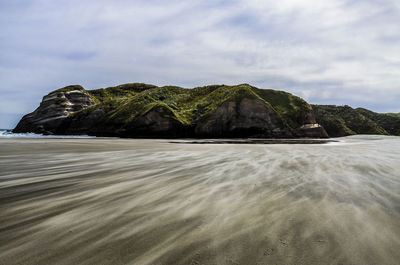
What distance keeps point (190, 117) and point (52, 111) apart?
162 feet

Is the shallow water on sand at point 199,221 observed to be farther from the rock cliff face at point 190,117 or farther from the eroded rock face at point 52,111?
the eroded rock face at point 52,111

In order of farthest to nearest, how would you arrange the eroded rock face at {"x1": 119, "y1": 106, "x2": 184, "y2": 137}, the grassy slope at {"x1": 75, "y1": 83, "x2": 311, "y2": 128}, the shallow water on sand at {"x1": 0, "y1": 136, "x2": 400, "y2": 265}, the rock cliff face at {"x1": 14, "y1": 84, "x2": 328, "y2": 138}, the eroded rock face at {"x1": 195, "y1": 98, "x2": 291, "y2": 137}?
1. the grassy slope at {"x1": 75, "y1": 83, "x2": 311, "y2": 128}
2. the rock cliff face at {"x1": 14, "y1": 84, "x2": 328, "y2": 138}
3. the eroded rock face at {"x1": 195, "y1": 98, "x2": 291, "y2": 137}
4. the eroded rock face at {"x1": 119, "y1": 106, "x2": 184, "y2": 137}
5. the shallow water on sand at {"x1": 0, "y1": 136, "x2": 400, "y2": 265}

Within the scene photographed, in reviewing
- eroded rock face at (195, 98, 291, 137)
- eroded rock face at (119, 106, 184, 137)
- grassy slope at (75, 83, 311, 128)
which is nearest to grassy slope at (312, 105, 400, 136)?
grassy slope at (75, 83, 311, 128)

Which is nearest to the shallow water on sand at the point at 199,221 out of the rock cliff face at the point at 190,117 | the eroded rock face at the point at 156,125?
the eroded rock face at the point at 156,125

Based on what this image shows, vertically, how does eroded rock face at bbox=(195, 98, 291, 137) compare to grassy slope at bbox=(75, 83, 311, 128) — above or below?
below

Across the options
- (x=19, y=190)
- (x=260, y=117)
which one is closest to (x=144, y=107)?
(x=260, y=117)

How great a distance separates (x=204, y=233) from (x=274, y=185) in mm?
2473

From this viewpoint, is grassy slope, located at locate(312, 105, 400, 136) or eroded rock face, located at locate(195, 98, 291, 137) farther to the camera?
grassy slope, located at locate(312, 105, 400, 136)

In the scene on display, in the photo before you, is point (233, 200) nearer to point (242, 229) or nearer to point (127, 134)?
point (242, 229)

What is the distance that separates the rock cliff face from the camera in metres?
43.6

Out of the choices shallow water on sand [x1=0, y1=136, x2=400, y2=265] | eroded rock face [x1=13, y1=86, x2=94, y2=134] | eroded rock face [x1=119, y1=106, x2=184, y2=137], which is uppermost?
eroded rock face [x1=13, y1=86, x2=94, y2=134]

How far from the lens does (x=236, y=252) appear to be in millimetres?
1679

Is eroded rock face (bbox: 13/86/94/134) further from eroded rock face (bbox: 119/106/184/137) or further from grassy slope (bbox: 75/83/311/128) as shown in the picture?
eroded rock face (bbox: 119/106/184/137)

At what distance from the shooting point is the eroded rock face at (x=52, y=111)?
62062 mm
